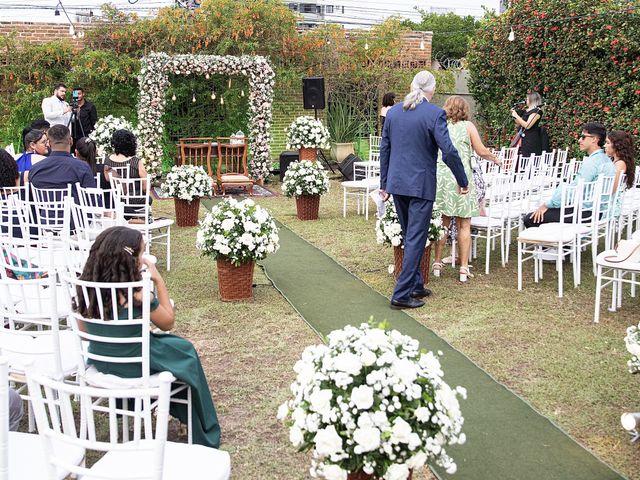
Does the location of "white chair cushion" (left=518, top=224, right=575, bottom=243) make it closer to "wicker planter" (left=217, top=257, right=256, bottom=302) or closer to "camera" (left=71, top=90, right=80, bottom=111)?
Answer: "wicker planter" (left=217, top=257, right=256, bottom=302)

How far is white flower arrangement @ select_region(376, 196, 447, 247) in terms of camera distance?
665cm

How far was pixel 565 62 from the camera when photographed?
43.3 ft

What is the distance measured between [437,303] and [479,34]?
418 inches

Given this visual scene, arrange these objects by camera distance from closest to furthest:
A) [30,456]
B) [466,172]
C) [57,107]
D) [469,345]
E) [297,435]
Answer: [297,435]
[30,456]
[469,345]
[466,172]
[57,107]

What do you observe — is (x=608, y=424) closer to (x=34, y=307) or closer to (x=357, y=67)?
(x=34, y=307)

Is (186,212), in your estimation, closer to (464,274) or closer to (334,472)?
(464,274)

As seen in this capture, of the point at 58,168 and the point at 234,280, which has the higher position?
the point at 58,168

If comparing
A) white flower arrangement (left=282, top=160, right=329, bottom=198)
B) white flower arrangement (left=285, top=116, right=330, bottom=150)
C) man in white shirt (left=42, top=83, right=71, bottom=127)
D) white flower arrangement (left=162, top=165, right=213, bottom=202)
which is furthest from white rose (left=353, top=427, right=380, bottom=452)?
white flower arrangement (left=285, top=116, right=330, bottom=150)

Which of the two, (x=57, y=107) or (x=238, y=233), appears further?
(x=57, y=107)

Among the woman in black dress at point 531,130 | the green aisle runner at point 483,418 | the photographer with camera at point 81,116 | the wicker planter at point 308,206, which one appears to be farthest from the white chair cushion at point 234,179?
the green aisle runner at point 483,418

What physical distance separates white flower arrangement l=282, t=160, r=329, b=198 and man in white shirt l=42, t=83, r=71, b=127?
468 cm

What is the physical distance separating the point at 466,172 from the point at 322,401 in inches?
179

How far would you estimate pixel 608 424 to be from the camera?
4.11 m

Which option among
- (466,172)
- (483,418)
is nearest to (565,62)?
(466,172)
